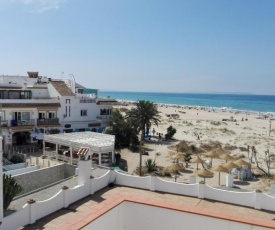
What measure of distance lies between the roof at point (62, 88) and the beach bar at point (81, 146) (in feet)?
Result: 32.5

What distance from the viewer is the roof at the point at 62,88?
137 feet

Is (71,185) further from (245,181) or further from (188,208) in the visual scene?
(245,181)

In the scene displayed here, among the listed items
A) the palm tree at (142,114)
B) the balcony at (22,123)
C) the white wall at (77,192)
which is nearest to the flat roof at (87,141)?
the balcony at (22,123)

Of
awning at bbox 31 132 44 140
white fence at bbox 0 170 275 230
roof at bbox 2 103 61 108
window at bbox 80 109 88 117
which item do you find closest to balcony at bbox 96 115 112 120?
window at bbox 80 109 88 117

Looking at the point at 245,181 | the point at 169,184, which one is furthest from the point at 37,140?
the point at 169,184

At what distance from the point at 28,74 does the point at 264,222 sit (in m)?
47.3

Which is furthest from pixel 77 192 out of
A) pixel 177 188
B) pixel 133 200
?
pixel 177 188

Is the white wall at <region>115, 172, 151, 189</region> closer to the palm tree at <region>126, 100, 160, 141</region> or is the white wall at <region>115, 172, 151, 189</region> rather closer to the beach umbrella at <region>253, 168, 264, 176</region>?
the beach umbrella at <region>253, 168, 264, 176</region>

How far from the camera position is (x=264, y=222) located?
9742mm

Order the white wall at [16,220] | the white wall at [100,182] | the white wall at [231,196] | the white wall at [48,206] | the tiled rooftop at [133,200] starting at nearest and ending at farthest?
the tiled rooftop at [133,200]
the white wall at [16,220]
the white wall at [48,206]
the white wall at [231,196]
the white wall at [100,182]

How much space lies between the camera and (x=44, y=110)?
1540 inches

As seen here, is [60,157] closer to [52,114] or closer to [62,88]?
[52,114]

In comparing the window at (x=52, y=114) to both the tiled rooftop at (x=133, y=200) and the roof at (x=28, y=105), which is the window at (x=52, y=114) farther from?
the tiled rooftop at (x=133, y=200)

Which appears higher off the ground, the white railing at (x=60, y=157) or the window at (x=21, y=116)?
the window at (x=21, y=116)
